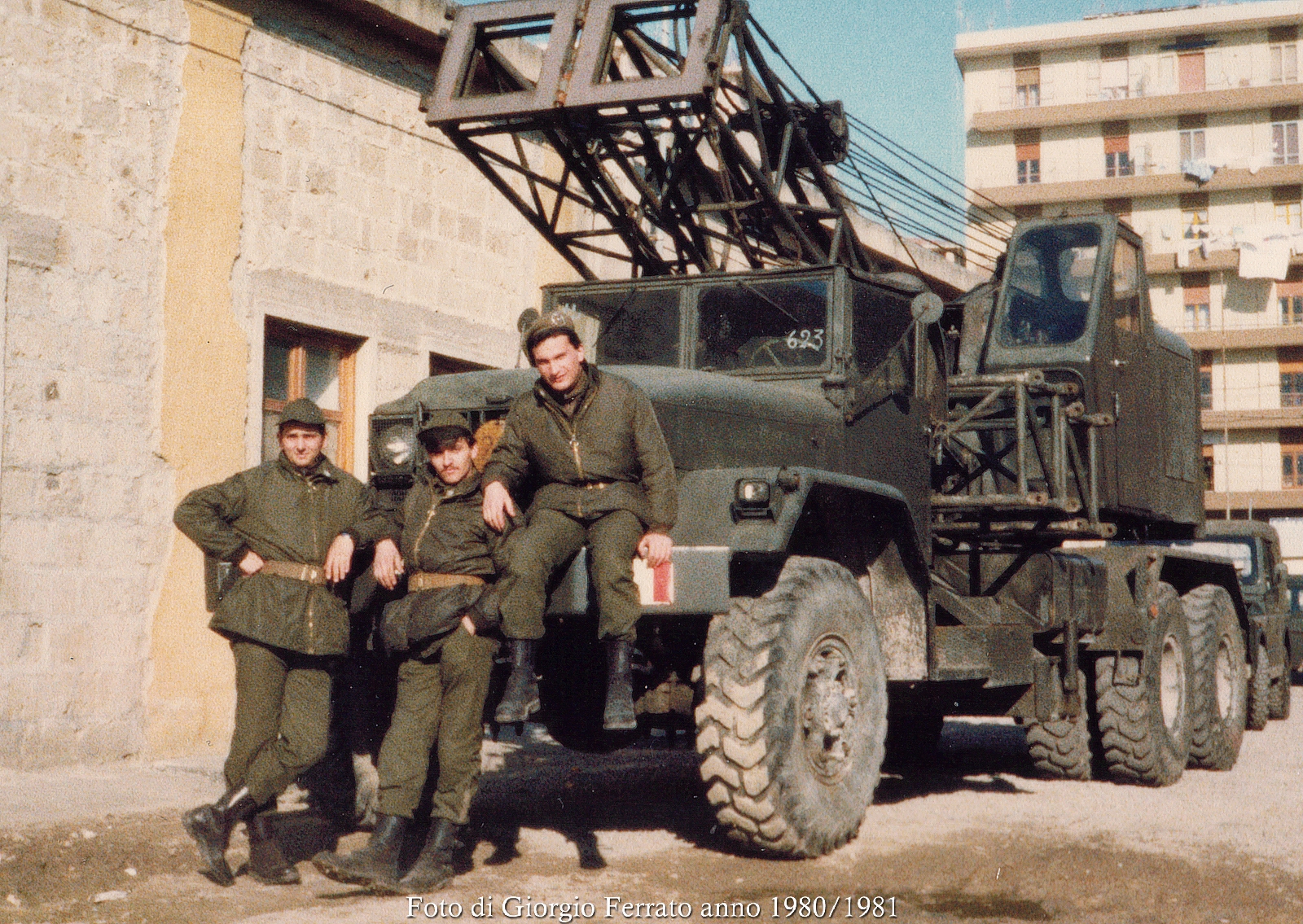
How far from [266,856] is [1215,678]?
706 cm

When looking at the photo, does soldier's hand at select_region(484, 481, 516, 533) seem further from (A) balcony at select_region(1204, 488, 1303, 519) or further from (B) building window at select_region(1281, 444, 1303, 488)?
(B) building window at select_region(1281, 444, 1303, 488)

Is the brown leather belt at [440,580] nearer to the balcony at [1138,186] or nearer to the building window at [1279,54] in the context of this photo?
the balcony at [1138,186]

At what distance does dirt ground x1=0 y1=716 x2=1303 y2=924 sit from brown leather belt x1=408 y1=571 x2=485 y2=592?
118cm

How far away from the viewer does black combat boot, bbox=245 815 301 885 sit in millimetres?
6262

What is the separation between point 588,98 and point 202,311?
3.01 meters

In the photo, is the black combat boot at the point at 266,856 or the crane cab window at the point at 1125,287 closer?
the black combat boot at the point at 266,856

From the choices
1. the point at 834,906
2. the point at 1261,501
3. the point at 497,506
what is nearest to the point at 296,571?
the point at 497,506

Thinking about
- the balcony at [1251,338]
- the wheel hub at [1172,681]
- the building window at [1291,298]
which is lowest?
the wheel hub at [1172,681]

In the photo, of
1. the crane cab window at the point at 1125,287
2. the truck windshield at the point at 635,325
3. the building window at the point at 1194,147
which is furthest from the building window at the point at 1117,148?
the truck windshield at the point at 635,325

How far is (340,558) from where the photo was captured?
6418 mm

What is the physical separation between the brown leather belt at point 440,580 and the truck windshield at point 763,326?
226 centimetres

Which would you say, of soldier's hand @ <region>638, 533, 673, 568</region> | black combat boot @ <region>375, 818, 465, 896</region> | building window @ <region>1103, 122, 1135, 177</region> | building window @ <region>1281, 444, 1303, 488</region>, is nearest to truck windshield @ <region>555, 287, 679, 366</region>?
soldier's hand @ <region>638, 533, 673, 568</region>

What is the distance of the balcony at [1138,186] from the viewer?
5797 centimetres

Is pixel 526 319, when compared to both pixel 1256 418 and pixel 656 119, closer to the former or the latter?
pixel 656 119
